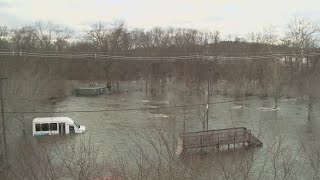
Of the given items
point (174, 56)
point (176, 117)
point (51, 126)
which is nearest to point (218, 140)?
point (176, 117)

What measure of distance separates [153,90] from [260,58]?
16515 mm

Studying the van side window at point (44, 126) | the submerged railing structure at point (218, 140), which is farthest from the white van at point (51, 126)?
the submerged railing structure at point (218, 140)

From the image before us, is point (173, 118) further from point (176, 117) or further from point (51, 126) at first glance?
point (51, 126)

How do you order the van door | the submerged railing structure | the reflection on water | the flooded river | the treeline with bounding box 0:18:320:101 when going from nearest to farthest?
the submerged railing structure < the flooded river < the van door < the reflection on water < the treeline with bounding box 0:18:320:101

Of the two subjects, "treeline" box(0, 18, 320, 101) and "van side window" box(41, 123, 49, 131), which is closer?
"van side window" box(41, 123, 49, 131)

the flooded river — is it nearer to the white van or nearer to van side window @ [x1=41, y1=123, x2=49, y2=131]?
the white van

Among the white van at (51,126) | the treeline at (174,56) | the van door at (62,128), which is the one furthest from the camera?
the treeline at (174,56)

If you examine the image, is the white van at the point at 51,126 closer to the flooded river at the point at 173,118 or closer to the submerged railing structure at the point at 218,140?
the flooded river at the point at 173,118

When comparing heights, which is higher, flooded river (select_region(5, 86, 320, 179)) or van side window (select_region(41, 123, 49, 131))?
van side window (select_region(41, 123, 49, 131))

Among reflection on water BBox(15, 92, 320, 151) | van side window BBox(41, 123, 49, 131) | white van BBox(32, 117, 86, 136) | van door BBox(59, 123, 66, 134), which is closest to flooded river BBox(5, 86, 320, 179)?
reflection on water BBox(15, 92, 320, 151)

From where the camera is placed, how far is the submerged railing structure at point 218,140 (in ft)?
77.2

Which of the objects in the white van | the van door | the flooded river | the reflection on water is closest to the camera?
the flooded river

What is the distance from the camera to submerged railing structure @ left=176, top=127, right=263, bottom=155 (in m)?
23.5

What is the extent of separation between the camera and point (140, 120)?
3397 centimetres
